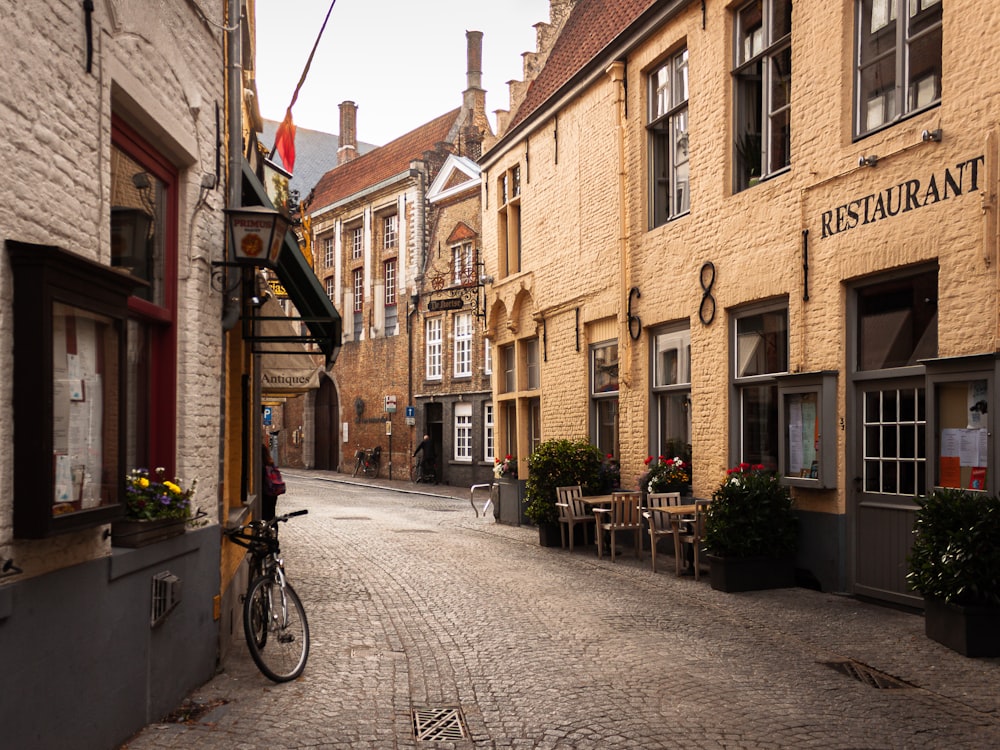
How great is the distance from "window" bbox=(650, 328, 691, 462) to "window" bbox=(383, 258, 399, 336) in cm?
2117

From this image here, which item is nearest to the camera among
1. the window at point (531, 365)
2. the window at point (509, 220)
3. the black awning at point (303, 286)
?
the black awning at point (303, 286)

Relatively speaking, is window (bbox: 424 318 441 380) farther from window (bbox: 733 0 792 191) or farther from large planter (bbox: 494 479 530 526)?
window (bbox: 733 0 792 191)

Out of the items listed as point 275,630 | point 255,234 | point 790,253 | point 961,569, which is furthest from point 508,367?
point 275,630

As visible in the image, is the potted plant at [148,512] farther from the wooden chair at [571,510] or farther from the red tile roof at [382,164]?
the red tile roof at [382,164]

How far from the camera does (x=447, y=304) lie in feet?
96.5

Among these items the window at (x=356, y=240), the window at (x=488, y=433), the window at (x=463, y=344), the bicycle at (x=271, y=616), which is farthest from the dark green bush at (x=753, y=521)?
the window at (x=356, y=240)

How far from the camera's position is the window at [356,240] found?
36.8 metres

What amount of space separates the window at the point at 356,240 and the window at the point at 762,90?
26.0 metres

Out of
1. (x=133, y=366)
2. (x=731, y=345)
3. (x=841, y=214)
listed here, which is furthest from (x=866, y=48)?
(x=133, y=366)

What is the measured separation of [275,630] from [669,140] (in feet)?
28.8

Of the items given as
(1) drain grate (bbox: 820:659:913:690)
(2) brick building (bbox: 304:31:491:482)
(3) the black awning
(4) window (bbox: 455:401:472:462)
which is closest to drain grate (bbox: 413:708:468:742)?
(1) drain grate (bbox: 820:659:913:690)

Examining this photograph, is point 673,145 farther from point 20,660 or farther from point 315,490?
point 315,490

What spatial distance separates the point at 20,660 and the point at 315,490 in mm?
23557

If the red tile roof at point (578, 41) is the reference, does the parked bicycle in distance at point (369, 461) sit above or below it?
below
